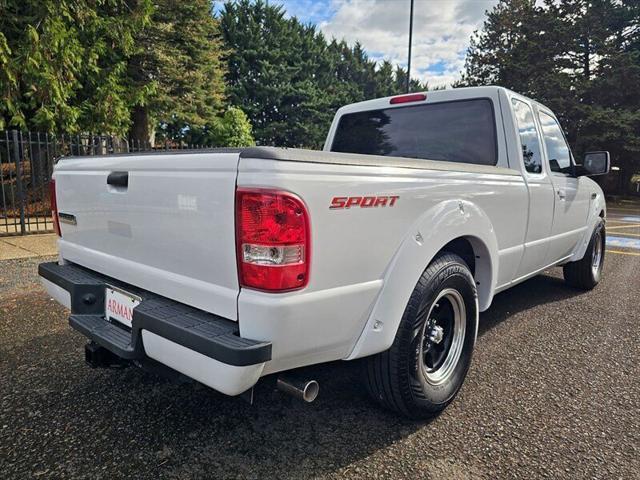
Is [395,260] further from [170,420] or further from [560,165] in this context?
[560,165]

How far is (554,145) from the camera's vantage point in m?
4.13

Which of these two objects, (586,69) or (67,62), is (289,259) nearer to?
(67,62)

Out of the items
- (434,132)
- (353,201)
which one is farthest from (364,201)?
(434,132)

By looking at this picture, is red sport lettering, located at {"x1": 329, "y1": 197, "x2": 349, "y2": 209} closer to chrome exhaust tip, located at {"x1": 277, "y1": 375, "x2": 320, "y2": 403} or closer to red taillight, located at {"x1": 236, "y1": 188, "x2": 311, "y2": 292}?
red taillight, located at {"x1": 236, "y1": 188, "x2": 311, "y2": 292}

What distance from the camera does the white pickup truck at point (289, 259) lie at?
163 cm

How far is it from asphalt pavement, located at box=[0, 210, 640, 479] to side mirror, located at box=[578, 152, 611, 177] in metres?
1.71

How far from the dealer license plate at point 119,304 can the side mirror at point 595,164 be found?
4152 mm

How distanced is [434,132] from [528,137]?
2.56 feet

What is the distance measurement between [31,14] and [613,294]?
472 inches

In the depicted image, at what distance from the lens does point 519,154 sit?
330cm

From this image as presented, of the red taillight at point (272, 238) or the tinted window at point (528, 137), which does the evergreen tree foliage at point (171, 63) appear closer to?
the tinted window at point (528, 137)

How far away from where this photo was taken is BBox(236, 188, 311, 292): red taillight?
1.60m

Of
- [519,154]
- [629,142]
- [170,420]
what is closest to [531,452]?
[170,420]

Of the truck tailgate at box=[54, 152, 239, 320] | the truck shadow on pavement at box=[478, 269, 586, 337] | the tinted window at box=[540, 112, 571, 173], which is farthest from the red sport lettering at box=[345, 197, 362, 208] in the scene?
the tinted window at box=[540, 112, 571, 173]
